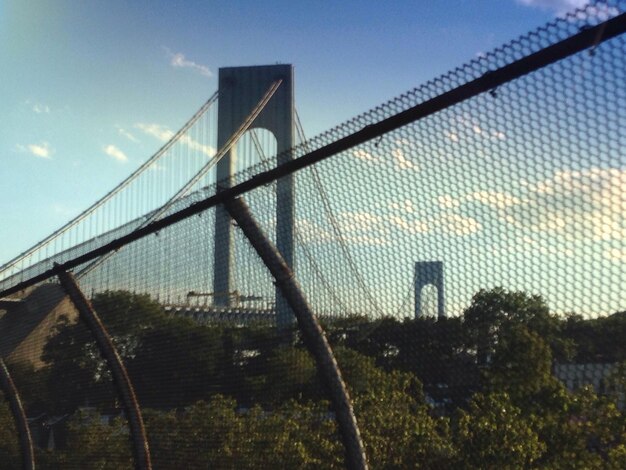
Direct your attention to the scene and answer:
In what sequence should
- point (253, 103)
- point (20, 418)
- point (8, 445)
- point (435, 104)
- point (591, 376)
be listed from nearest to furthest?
point (591, 376)
point (435, 104)
point (20, 418)
point (8, 445)
point (253, 103)

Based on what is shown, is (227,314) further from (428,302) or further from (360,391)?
(428,302)

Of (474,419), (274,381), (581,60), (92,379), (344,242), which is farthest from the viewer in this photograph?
(92,379)

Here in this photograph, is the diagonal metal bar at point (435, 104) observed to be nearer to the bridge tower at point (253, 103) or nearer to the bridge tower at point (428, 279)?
the bridge tower at point (428, 279)

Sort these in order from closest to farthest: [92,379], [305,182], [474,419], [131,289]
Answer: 1. [474,419]
2. [305,182]
3. [131,289]
4. [92,379]

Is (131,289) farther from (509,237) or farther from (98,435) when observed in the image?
(509,237)

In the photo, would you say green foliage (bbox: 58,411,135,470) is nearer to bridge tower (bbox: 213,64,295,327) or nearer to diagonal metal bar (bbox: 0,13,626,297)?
diagonal metal bar (bbox: 0,13,626,297)

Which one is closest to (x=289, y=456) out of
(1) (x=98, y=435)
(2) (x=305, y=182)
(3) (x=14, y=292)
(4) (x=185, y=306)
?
(4) (x=185, y=306)

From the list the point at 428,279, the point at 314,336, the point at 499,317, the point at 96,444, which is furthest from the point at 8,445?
the point at 499,317
